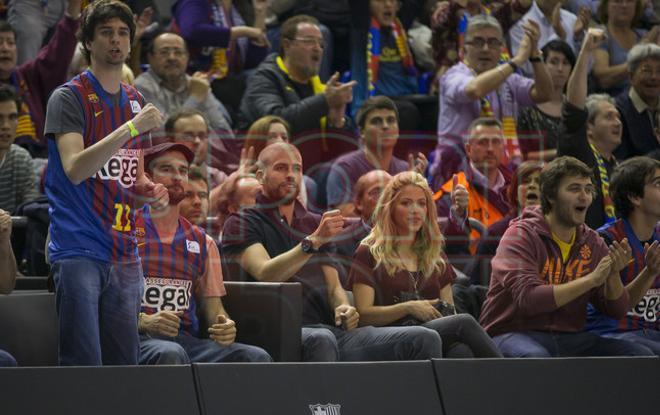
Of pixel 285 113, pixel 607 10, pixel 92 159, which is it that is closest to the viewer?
pixel 92 159

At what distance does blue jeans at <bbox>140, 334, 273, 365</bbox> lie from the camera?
4930 mm

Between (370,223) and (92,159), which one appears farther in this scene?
(370,223)

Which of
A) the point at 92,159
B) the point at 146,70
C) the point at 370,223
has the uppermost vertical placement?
the point at 146,70

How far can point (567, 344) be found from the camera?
580cm

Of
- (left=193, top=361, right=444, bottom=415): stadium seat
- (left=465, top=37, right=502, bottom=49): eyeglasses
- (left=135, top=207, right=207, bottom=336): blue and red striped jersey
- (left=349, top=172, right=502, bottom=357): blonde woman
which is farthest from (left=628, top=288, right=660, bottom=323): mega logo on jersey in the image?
(left=465, top=37, right=502, bottom=49): eyeglasses

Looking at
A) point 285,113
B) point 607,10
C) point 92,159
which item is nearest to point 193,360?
point 92,159

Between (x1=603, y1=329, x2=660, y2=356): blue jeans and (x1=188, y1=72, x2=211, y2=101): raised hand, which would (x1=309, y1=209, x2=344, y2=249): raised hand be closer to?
(x1=603, y1=329, x2=660, y2=356): blue jeans

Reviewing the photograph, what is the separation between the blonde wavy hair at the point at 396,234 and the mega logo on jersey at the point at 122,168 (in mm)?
1441

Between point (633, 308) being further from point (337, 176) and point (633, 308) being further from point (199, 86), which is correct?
point (199, 86)

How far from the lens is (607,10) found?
9961mm

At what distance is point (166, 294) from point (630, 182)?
8.82ft

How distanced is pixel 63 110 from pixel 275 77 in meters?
3.49

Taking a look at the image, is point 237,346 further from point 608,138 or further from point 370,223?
point 608,138

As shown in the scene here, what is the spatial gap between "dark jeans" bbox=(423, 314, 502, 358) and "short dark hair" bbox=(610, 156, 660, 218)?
1359 mm
